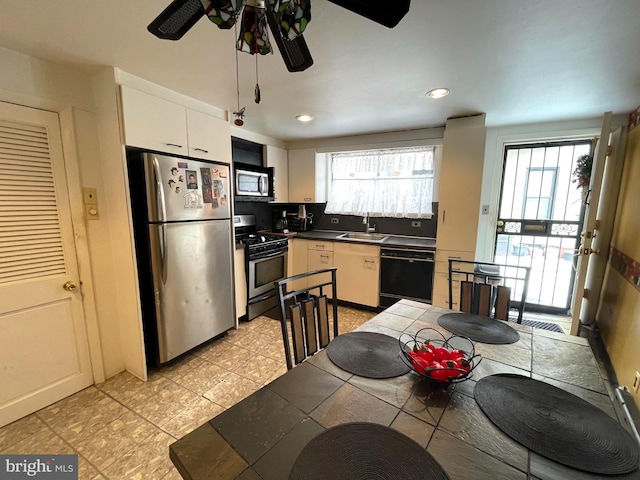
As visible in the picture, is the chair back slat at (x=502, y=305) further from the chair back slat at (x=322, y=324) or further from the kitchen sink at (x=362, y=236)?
the kitchen sink at (x=362, y=236)

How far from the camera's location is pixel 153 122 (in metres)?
1.98

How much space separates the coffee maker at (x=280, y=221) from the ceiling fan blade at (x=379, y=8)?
3.21 metres

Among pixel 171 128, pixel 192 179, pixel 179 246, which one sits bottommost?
pixel 179 246

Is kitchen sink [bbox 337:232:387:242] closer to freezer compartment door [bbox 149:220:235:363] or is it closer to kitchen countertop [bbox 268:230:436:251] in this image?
kitchen countertop [bbox 268:230:436:251]

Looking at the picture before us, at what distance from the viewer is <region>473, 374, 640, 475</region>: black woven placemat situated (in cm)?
70

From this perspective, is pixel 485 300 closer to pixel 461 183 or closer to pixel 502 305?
pixel 502 305

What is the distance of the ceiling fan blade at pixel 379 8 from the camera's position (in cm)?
83

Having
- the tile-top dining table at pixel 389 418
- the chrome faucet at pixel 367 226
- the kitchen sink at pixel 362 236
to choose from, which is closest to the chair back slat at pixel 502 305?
the tile-top dining table at pixel 389 418

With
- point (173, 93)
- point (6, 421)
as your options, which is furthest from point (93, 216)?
point (6, 421)

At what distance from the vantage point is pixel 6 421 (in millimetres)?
1688

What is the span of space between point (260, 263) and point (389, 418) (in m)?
2.46

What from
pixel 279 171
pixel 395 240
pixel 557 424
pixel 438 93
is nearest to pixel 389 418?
pixel 557 424

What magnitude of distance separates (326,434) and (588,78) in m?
2.61

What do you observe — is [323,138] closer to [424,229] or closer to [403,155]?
Result: [403,155]
